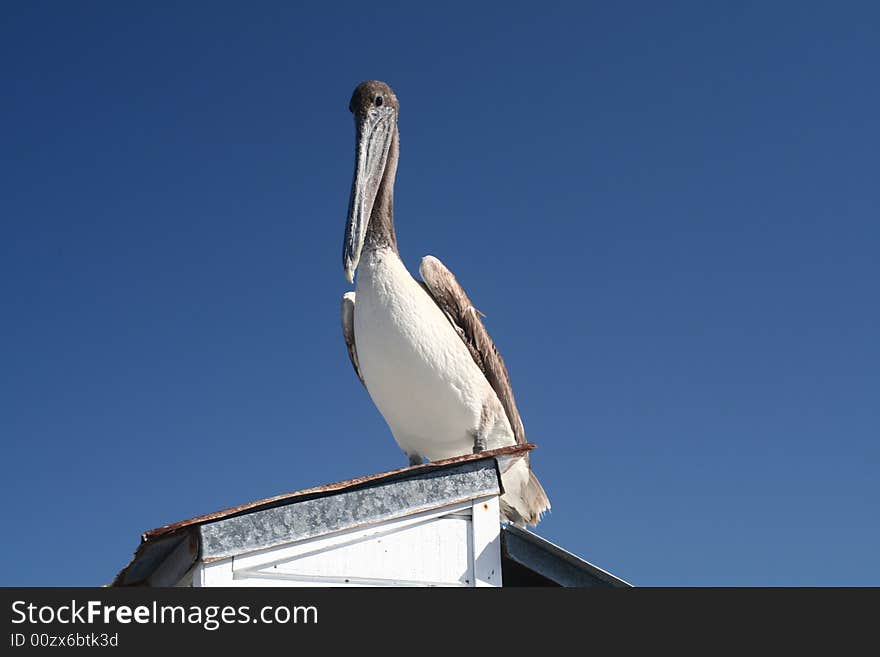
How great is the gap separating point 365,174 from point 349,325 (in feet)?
4.49

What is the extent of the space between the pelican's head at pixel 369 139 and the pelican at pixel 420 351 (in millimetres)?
12

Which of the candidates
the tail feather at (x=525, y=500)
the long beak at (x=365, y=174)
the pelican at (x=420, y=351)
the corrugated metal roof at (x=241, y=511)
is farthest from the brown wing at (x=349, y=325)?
the corrugated metal roof at (x=241, y=511)

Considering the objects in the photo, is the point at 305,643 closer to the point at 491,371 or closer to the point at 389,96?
the point at 491,371

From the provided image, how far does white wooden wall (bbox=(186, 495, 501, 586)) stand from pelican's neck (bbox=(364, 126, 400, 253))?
3.06m

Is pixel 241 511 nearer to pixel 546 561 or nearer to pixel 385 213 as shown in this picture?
pixel 546 561

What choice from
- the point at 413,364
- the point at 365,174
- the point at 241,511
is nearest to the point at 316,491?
the point at 241,511

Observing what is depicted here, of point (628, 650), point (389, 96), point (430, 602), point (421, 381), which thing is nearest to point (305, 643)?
point (430, 602)

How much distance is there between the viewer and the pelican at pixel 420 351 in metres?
7.99

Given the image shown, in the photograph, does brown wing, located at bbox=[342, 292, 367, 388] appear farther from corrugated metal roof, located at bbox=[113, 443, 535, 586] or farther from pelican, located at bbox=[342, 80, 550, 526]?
corrugated metal roof, located at bbox=[113, 443, 535, 586]

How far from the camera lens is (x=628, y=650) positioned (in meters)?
4.55

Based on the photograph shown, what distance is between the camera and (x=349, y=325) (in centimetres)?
927

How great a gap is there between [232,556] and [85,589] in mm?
1018

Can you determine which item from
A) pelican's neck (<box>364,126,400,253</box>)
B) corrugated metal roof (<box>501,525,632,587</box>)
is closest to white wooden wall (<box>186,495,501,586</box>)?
corrugated metal roof (<box>501,525,632,587</box>)

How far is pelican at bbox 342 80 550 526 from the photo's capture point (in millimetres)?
7992
